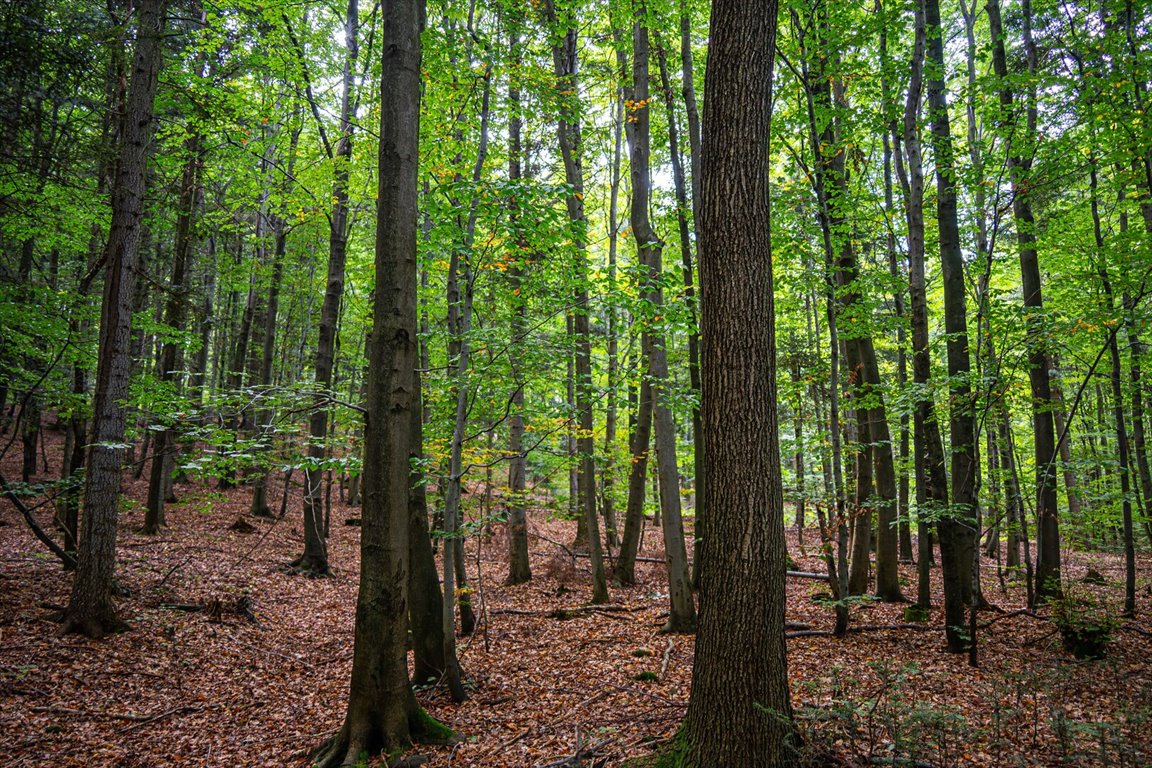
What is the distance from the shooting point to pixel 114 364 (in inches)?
316

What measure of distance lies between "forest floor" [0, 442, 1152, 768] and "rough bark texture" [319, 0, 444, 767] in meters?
0.79

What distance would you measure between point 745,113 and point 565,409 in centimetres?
446

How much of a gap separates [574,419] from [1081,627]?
720cm

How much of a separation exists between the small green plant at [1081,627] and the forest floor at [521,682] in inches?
12.3

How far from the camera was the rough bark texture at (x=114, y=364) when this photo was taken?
786 cm

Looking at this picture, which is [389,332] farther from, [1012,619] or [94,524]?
[1012,619]

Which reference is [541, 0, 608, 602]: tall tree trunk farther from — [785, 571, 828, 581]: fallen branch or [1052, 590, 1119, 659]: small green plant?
[1052, 590, 1119, 659]: small green plant

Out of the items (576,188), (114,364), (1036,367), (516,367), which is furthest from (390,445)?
(1036,367)

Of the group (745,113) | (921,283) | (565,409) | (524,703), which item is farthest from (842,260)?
(524,703)

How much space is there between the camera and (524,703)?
679 cm

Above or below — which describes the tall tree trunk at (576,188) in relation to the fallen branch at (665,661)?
above

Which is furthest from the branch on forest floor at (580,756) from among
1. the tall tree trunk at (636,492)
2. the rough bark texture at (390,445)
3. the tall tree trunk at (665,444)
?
the tall tree trunk at (636,492)

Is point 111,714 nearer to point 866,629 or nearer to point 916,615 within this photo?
point 866,629

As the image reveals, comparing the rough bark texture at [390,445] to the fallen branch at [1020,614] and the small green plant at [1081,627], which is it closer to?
the small green plant at [1081,627]
